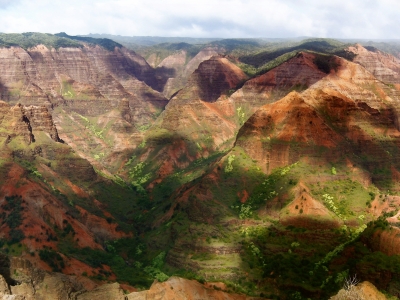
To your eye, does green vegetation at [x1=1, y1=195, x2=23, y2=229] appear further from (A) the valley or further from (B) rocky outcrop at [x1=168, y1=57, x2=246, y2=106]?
(B) rocky outcrop at [x1=168, y1=57, x2=246, y2=106]

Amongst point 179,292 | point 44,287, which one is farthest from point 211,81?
point 44,287

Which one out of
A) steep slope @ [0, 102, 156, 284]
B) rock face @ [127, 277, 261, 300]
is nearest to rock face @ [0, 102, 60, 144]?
steep slope @ [0, 102, 156, 284]

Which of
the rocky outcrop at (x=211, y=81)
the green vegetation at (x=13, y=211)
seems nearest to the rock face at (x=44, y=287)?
the green vegetation at (x=13, y=211)

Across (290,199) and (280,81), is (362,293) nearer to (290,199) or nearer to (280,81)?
(290,199)

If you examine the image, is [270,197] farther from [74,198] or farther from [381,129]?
[74,198]

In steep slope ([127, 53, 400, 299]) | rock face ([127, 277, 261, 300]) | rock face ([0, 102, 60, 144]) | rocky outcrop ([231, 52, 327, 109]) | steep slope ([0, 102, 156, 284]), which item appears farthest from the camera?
rocky outcrop ([231, 52, 327, 109])

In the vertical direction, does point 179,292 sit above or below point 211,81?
below

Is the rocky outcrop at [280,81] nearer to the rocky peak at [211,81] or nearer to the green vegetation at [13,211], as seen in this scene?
the rocky peak at [211,81]

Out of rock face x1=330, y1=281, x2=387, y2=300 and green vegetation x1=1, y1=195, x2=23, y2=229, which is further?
green vegetation x1=1, y1=195, x2=23, y2=229

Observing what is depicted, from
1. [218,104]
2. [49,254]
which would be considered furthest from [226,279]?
[218,104]

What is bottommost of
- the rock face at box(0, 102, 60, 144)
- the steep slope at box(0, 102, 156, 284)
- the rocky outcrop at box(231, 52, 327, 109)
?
the steep slope at box(0, 102, 156, 284)

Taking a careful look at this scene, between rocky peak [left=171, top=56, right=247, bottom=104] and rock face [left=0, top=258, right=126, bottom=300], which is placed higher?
rocky peak [left=171, top=56, right=247, bottom=104]
